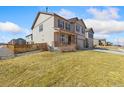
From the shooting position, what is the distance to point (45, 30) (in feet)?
66.2

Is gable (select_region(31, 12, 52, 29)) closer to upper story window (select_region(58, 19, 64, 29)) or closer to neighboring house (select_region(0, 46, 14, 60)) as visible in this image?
upper story window (select_region(58, 19, 64, 29))

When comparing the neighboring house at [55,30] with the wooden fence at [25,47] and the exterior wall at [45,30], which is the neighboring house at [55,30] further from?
the wooden fence at [25,47]

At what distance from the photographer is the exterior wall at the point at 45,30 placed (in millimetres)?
19391

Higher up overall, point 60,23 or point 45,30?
point 60,23

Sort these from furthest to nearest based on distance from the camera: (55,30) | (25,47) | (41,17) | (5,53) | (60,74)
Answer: (41,17), (55,30), (25,47), (5,53), (60,74)

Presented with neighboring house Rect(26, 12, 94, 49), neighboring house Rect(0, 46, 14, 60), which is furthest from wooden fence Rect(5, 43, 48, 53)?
neighboring house Rect(26, 12, 94, 49)

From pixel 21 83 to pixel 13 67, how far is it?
2450 mm

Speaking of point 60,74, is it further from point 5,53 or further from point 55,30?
point 55,30

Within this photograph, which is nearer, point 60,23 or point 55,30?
point 55,30

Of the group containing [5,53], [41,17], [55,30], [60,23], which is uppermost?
[41,17]

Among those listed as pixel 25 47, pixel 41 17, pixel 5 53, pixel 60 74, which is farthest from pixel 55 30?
pixel 60 74

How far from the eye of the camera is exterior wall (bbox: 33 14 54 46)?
19.4 metres

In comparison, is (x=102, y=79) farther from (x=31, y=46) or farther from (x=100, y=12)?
(x=31, y=46)

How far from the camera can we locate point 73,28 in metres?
23.5
